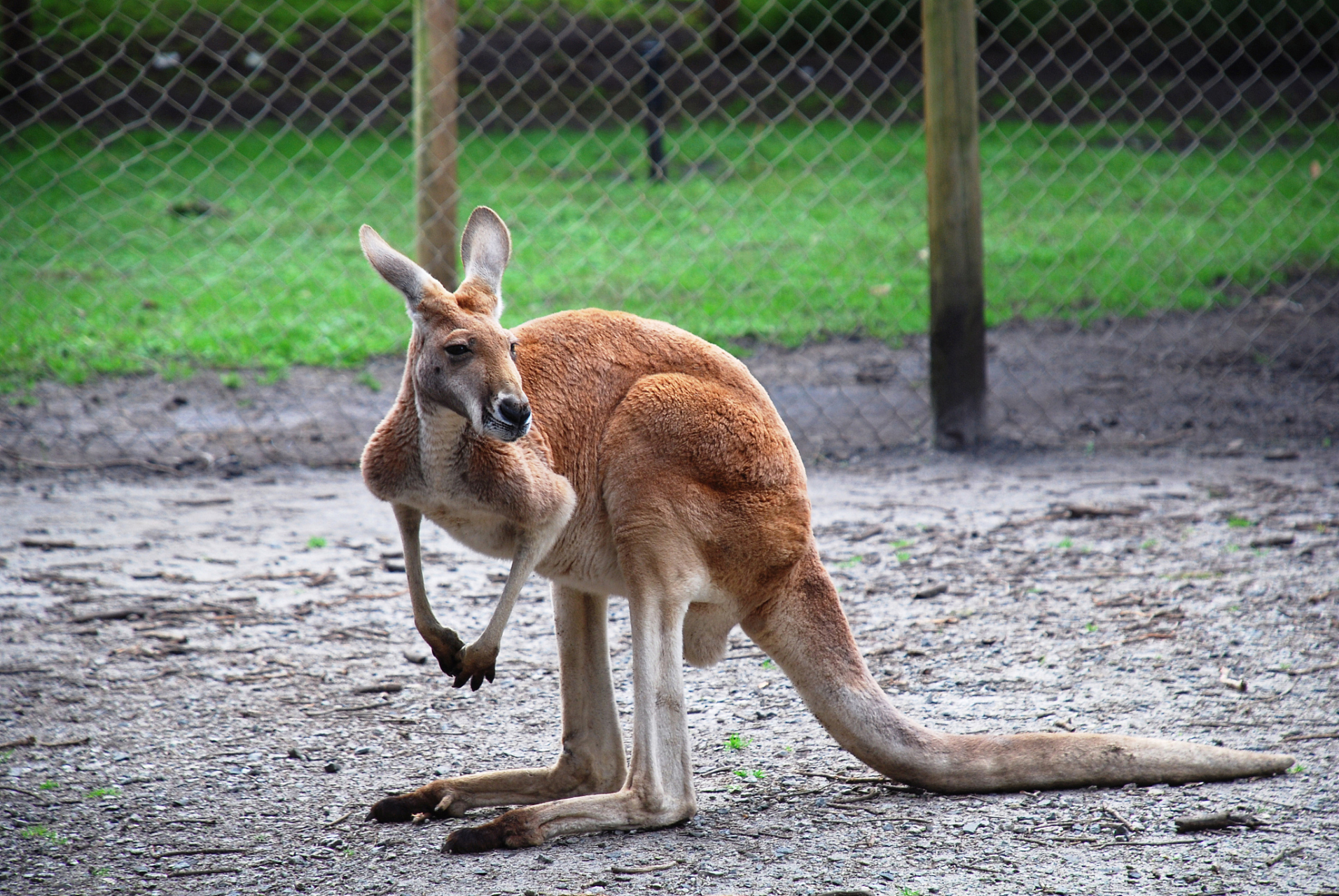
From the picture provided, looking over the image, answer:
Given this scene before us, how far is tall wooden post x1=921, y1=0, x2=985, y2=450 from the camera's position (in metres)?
4.33

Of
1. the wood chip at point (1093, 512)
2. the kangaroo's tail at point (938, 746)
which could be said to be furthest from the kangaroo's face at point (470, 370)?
the wood chip at point (1093, 512)

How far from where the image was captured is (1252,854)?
2.05 meters

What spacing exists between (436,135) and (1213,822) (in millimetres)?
3319

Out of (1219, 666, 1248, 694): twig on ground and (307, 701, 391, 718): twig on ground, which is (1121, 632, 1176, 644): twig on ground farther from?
(307, 701, 391, 718): twig on ground

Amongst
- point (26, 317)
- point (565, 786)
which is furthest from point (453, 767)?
point (26, 317)

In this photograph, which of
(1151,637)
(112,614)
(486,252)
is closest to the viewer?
(486,252)

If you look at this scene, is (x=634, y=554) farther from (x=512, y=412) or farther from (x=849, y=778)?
(x=849, y=778)

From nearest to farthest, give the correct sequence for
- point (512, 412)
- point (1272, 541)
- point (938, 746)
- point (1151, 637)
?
Answer: point (512, 412), point (938, 746), point (1151, 637), point (1272, 541)

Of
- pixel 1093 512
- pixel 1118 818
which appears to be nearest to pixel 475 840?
pixel 1118 818

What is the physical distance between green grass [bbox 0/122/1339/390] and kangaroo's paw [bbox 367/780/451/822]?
318 centimetres

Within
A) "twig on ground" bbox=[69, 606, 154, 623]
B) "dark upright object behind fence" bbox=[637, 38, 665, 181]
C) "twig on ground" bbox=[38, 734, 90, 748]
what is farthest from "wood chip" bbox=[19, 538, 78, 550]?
"dark upright object behind fence" bbox=[637, 38, 665, 181]

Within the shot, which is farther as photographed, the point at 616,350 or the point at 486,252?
the point at 616,350

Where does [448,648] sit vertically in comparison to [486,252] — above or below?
below

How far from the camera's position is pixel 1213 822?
7.01 feet
